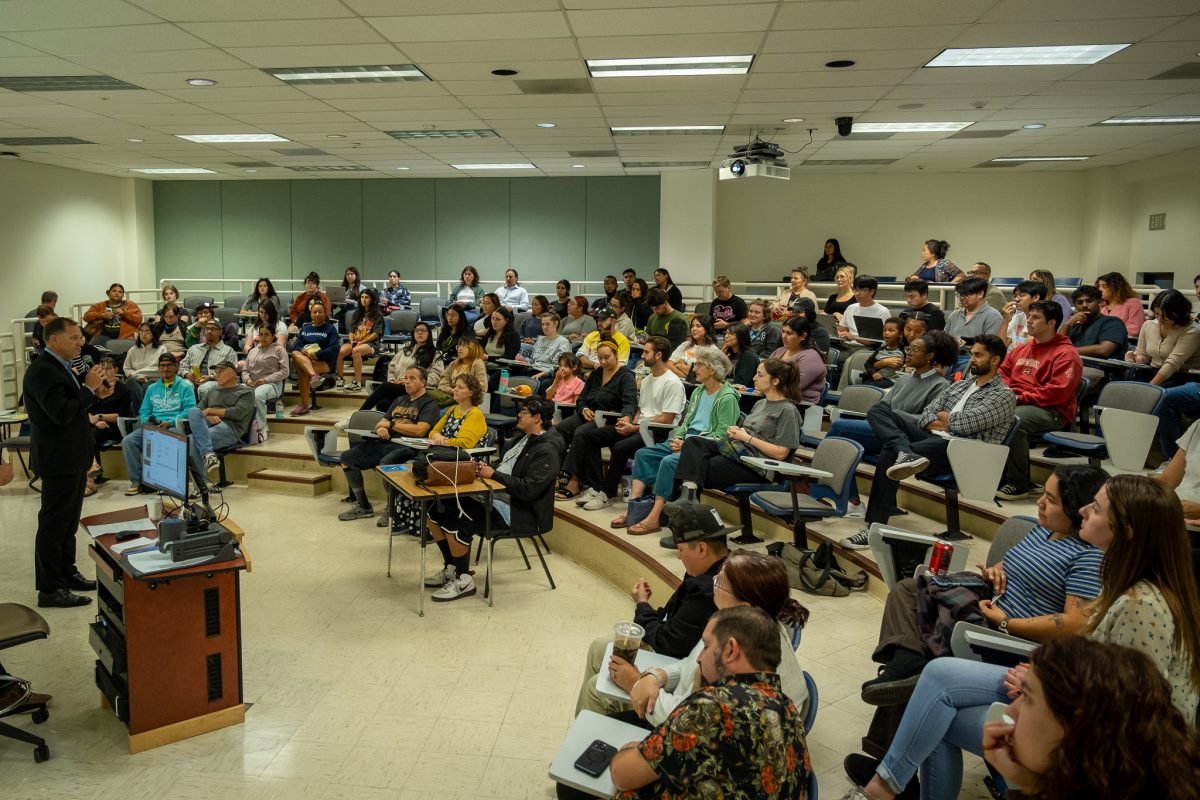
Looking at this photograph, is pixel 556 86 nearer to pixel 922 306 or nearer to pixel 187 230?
pixel 922 306

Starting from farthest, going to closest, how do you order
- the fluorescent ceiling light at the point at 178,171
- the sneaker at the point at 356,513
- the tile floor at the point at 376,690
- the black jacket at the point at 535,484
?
the fluorescent ceiling light at the point at 178,171
the sneaker at the point at 356,513
the black jacket at the point at 535,484
the tile floor at the point at 376,690

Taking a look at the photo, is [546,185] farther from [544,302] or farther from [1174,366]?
[1174,366]

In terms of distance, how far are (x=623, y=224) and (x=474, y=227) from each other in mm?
2385

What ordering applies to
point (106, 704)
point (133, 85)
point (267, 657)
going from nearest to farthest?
point (106, 704)
point (267, 657)
point (133, 85)

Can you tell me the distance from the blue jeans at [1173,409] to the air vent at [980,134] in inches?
160

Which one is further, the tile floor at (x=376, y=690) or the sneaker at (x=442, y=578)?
the sneaker at (x=442, y=578)

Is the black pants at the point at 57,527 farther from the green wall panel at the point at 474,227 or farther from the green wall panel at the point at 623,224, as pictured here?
the green wall panel at the point at 623,224

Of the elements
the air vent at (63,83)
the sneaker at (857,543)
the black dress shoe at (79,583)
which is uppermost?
the air vent at (63,83)

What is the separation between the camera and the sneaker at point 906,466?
4.29 meters

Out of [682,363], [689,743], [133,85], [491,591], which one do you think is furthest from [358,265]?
[689,743]

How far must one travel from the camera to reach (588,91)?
21.7 feet

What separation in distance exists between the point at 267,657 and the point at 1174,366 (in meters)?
5.65

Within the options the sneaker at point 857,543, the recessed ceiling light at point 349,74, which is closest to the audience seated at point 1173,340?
the sneaker at point 857,543

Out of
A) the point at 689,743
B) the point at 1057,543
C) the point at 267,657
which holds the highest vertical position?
the point at 1057,543
